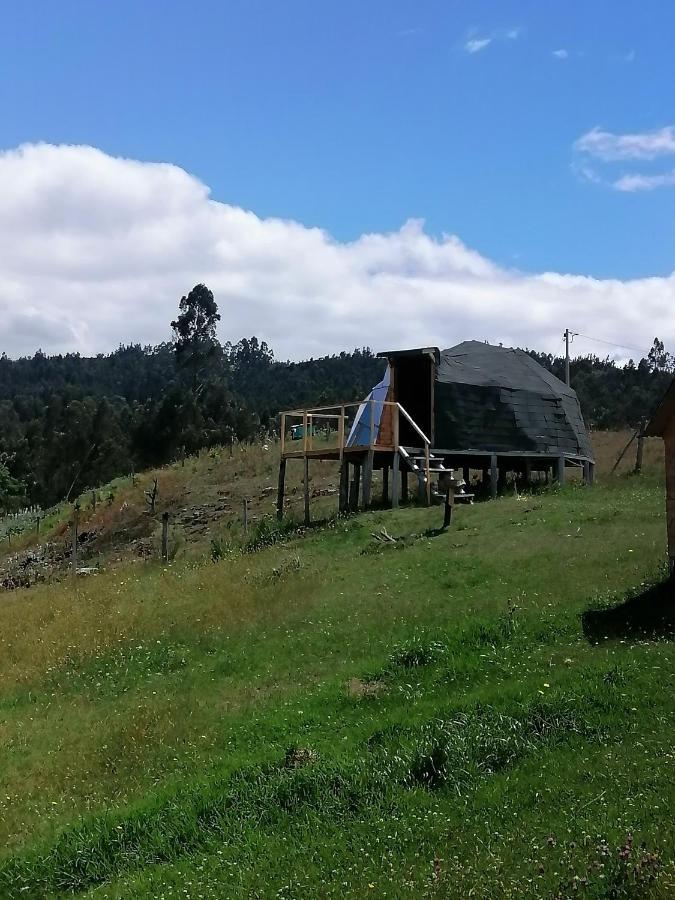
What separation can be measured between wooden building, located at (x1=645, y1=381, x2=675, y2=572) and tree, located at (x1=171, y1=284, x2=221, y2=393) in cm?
6516

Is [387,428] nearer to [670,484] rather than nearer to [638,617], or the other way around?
[670,484]

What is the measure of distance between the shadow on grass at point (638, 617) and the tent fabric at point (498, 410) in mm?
13627

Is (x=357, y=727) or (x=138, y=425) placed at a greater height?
(x=138, y=425)

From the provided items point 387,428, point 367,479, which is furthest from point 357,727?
point 387,428

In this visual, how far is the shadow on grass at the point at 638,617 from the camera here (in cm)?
1008

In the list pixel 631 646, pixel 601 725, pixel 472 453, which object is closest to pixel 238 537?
pixel 472 453

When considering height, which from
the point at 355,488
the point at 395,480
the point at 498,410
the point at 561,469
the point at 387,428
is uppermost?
the point at 498,410

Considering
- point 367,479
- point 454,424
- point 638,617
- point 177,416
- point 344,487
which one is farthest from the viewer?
point 177,416

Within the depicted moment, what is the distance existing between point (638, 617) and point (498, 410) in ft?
49.8

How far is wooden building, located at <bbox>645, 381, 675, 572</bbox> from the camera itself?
11547 mm

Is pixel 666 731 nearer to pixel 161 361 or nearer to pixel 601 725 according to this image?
pixel 601 725

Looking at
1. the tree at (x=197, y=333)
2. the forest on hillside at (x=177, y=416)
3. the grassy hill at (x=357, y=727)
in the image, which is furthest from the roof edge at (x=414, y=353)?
the tree at (x=197, y=333)

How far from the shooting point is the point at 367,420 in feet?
82.0

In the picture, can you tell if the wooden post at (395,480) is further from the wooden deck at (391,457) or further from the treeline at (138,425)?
the treeline at (138,425)
